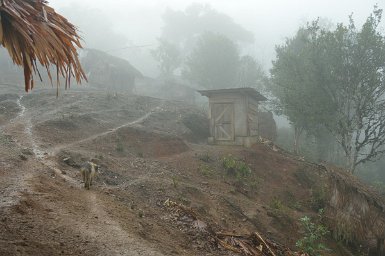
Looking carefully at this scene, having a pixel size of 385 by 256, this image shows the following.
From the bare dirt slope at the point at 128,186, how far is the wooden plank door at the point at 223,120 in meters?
1.90

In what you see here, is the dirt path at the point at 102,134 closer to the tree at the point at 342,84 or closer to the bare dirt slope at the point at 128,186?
the bare dirt slope at the point at 128,186

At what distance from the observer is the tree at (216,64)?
53594 mm

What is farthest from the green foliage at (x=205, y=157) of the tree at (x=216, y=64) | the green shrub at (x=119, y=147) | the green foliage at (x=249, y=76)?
the green foliage at (x=249, y=76)

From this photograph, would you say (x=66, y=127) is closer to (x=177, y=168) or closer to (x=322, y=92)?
(x=177, y=168)

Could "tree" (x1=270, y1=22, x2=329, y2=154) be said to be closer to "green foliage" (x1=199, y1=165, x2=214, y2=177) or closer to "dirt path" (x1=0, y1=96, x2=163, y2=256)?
"green foliage" (x1=199, y1=165, x2=214, y2=177)

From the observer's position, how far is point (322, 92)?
2709 centimetres

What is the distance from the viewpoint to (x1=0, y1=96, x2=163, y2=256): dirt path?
7441mm

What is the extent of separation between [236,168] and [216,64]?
36.5 meters

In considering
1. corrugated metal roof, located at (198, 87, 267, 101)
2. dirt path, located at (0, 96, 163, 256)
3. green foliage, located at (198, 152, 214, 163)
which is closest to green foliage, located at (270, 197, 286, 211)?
Result: green foliage, located at (198, 152, 214, 163)

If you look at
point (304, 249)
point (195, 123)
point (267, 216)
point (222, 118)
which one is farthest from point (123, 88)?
point (304, 249)

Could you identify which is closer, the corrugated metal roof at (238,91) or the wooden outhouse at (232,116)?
the corrugated metal roof at (238,91)

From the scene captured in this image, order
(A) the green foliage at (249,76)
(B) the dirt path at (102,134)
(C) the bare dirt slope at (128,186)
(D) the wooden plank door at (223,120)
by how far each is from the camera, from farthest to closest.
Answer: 1. (A) the green foliage at (249,76)
2. (D) the wooden plank door at (223,120)
3. (B) the dirt path at (102,134)
4. (C) the bare dirt slope at (128,186)

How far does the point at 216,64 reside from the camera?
53.6 m

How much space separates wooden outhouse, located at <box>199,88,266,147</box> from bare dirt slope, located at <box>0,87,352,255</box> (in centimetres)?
147
